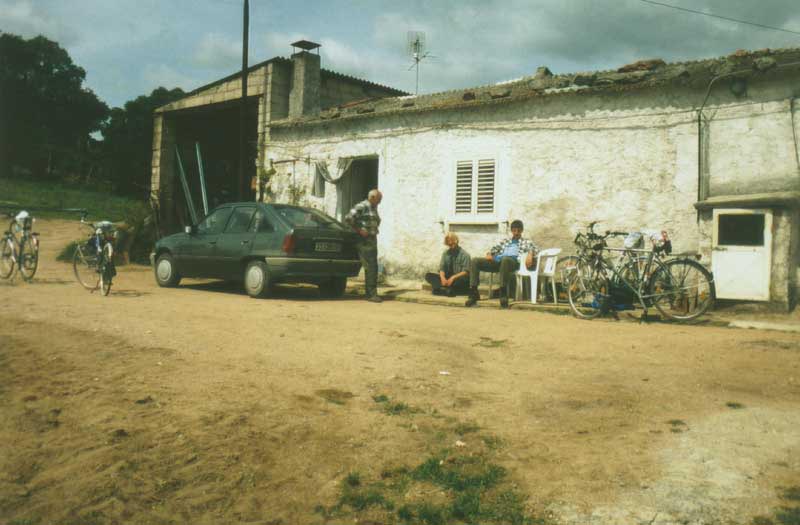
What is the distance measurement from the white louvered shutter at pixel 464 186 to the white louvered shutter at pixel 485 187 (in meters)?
0.21

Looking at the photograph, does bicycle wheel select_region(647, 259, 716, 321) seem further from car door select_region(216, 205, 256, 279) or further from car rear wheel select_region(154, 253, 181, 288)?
car rear wheel select_region(154, 253, 181, 288)

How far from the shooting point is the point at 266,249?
33.4 feet

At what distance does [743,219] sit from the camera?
9258mm

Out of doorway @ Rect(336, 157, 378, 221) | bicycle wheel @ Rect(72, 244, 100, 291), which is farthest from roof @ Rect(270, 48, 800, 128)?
bicycle wheel @ Rect(72, 244, 100, 291)

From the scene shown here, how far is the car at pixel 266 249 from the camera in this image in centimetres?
1005

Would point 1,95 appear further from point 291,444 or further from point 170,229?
point 291,444

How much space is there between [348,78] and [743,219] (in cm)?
1178

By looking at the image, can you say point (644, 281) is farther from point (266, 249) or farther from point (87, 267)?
point (87, 267)

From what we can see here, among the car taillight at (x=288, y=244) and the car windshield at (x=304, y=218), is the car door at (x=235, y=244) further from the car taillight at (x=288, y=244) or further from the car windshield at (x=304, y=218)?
the car taillight at (x=288, y=244)

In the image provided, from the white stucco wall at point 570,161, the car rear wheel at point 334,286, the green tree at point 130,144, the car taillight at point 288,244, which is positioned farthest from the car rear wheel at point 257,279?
the green tree at point 130,144

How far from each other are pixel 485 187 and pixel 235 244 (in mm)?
4727

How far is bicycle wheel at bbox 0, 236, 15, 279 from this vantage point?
1123 cm

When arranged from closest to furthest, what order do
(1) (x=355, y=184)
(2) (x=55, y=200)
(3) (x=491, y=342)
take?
(3) (x=491, y=342), (1) (x=355, y=184), (2) (x=55, y=200)

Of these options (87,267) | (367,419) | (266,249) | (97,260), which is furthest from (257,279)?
(367,419)
